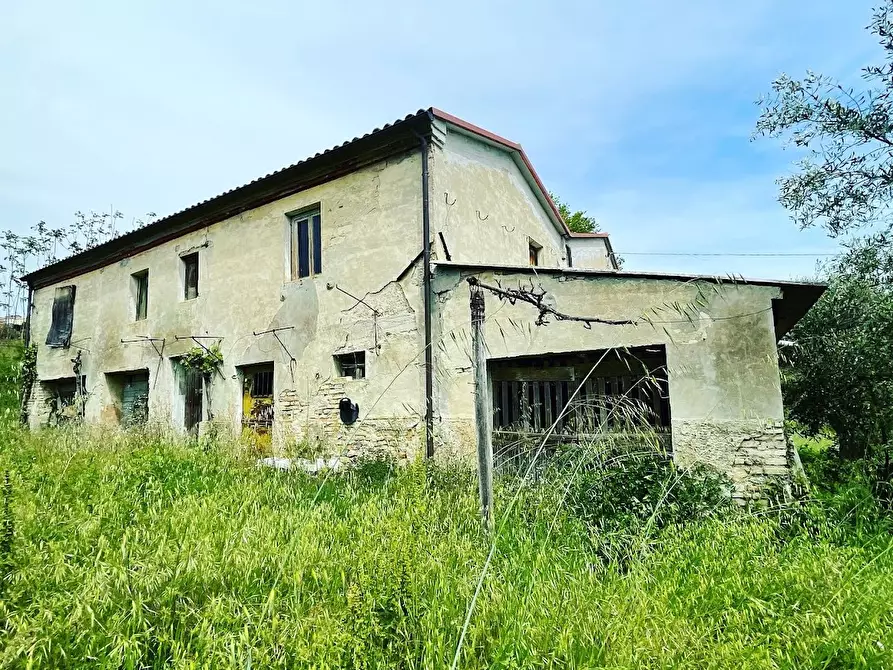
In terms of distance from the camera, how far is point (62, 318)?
538 inches

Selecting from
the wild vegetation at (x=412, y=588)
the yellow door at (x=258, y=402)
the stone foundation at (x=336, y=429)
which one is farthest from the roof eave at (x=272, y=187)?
the wild vegetation at (x=412, y=588)

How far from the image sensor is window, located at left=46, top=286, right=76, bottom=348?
13.5m

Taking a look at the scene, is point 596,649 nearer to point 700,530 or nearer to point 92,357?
point 700,530

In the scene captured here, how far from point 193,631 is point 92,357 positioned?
44.3ft

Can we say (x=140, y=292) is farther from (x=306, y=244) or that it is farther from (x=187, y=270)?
(x=306, y=244)

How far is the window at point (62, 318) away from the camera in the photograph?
532 inches

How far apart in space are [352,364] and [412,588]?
6.30m

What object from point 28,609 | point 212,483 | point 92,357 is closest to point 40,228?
point 92,357

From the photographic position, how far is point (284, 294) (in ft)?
30.1

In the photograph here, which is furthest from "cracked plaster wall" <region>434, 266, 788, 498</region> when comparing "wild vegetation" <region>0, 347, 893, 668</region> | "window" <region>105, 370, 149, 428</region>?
"window" <region>105, 370, 149, 428</region>

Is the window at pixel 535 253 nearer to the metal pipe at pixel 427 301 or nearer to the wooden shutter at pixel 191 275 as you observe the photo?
the metal pipe at pixel 427 301

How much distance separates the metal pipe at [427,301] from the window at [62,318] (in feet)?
39.1

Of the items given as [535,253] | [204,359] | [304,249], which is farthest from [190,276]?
[535,253]

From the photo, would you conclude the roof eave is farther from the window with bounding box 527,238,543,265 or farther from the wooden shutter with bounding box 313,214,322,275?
the window with bounding box 527,238,543,265
